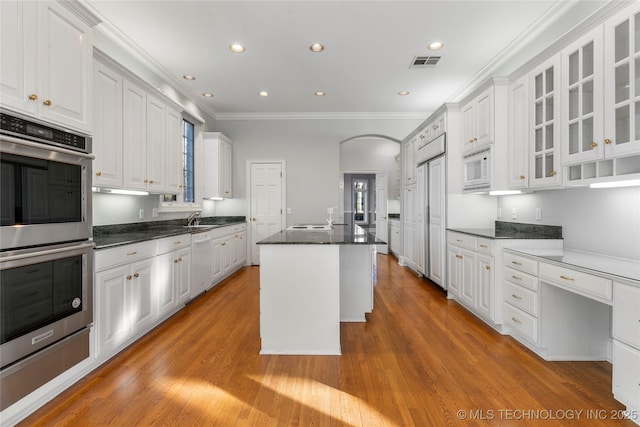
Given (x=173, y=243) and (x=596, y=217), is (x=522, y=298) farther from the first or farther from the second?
(x=173, y=243)

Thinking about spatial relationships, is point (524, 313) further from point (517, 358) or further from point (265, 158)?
point (265, 158)

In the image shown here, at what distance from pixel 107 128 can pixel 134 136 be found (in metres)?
0.38

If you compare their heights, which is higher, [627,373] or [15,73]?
[15,73]

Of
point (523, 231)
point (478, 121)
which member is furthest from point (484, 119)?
point (523, 231)

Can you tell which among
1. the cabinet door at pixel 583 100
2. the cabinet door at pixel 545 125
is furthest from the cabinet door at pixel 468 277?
the cabinet door at pixel 583 100

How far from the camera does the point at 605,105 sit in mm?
1964

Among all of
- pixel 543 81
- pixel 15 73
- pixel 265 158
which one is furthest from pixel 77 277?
pixel 265 158

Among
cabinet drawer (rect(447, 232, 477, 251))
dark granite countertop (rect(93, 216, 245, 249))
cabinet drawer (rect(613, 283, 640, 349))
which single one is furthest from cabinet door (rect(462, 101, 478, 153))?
dark granite countertop (rect(93, 216, 245, 249))

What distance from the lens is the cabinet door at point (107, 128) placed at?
2.51 m

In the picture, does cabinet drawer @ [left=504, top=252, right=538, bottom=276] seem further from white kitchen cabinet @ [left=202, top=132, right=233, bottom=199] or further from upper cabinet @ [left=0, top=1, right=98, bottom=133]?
white kitchen cabinet @ [left=202, top=132, right=233, bottom=199]

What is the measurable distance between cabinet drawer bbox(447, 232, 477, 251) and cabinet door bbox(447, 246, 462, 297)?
0.28 ft

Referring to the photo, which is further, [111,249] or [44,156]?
[111,249]

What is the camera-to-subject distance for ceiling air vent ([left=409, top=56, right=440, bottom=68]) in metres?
3.68

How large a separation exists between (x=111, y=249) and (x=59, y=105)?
3.34 feet
